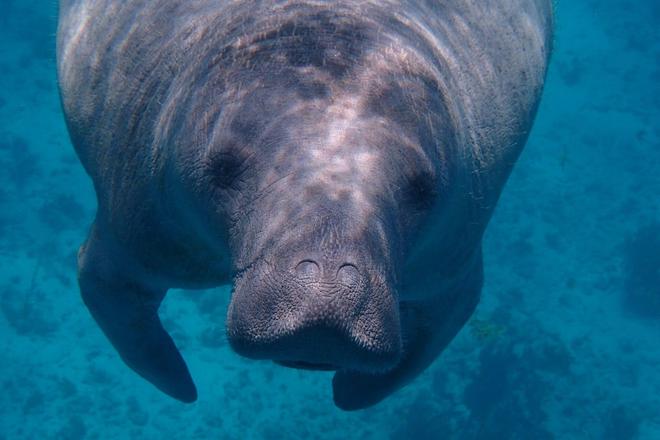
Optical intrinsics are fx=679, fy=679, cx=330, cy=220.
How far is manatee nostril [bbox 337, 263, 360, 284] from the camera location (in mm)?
2119

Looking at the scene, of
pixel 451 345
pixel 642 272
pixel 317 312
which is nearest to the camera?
pixel 317 312

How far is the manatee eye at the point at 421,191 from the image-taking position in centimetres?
256

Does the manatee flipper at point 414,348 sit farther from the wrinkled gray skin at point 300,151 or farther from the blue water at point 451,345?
the blue water at point 451,345

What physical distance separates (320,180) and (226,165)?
0.45 meters

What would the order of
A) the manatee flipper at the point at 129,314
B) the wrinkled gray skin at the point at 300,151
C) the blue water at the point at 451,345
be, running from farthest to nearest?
the blue water at the point at 451,345
the manatee flipper at the point at 129,314
the wrinkled gray skin at the point at 300,151

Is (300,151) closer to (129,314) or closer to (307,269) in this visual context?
(307,269)

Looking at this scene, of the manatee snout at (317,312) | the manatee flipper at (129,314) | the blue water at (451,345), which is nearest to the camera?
the manatee snout at (317,312)

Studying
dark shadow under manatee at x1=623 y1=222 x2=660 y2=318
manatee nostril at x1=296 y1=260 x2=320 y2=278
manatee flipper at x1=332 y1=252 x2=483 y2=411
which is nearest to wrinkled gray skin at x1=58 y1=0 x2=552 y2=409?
manatee nostril at x1=296 y1=260 x2=320 y2=278

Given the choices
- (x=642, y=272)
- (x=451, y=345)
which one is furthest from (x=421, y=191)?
(x=642, y=272)

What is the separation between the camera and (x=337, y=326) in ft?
7.01

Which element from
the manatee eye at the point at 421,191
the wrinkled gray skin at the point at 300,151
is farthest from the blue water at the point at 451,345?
the manatee eye at the point at 421,191

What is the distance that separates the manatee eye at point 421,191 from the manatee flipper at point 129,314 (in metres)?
2.43

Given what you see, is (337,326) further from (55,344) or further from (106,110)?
(55,344)

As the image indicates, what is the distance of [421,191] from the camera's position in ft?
8.57
